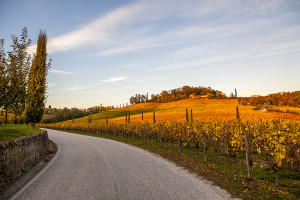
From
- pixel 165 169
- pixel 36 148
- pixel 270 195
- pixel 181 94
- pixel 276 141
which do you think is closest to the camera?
pixel 270 195

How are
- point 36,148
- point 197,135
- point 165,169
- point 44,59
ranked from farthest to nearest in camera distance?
point 44,59 → point 197,135 → point 36,148 → point 165,169

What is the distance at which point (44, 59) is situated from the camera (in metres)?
19.8

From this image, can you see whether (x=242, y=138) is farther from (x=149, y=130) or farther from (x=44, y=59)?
(x=44, y=59)

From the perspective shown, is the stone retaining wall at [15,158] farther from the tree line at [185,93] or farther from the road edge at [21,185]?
the tree line at [185,93]

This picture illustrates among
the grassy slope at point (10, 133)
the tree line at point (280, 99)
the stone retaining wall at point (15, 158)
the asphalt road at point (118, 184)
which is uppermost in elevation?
the tree line at point (280, 99)

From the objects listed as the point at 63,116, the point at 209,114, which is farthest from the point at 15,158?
the point at 63,116

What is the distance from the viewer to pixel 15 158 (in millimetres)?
7234

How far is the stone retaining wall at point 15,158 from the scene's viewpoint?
624 centimetres

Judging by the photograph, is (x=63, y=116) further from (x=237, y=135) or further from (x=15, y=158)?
(x=237, y=135)

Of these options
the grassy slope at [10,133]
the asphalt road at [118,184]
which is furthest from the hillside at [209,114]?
the grassy slope at [10,133]

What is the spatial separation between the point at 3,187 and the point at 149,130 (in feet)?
50.4

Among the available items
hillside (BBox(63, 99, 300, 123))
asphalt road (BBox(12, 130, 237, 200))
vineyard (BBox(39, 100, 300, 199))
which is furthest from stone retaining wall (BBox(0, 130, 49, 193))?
hillside (BBox(63, 99, 300, 123))

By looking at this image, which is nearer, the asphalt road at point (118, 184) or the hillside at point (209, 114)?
the asphalt road at point (118, 184)

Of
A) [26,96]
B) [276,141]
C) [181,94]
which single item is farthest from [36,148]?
[181,94]
